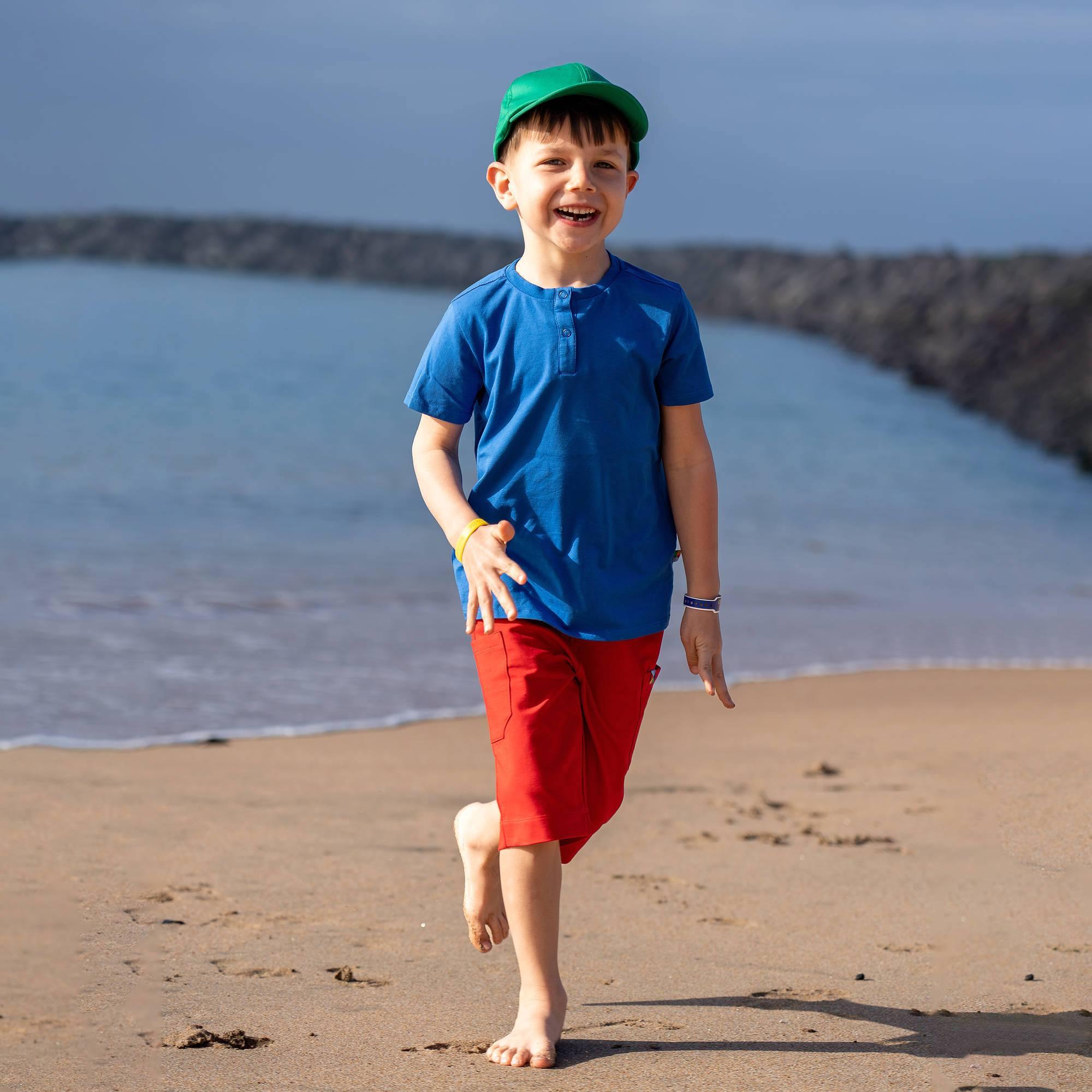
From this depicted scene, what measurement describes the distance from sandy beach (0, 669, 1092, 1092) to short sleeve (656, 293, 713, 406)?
42.9 inches

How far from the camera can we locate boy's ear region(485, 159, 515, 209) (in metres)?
2.46

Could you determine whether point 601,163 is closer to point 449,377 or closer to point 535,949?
point 449,377

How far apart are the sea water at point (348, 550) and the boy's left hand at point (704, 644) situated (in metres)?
2.38

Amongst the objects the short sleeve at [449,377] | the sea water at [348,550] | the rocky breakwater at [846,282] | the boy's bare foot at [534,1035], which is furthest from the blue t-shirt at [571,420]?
the rocky breakwater at [846,282]

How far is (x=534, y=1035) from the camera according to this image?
229 centimetres

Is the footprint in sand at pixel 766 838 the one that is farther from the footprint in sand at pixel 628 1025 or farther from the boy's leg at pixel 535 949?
the boy's leg at pixel 535 949

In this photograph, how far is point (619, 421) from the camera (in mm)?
2344

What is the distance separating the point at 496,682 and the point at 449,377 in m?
0.52

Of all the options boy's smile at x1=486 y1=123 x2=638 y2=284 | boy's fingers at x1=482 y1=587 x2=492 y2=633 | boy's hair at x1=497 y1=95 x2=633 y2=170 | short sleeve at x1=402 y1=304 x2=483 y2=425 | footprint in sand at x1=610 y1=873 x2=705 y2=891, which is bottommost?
footprint in sand at x1=610 y1=873 x2=705 y2=891

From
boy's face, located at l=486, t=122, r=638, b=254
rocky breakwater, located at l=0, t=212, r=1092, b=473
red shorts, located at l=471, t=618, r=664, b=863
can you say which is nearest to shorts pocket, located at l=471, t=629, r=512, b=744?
red shorts, located at l=471, t=618, r=664, b=863

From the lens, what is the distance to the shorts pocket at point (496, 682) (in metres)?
2.29

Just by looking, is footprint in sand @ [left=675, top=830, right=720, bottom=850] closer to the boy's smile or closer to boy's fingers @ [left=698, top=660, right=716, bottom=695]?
boy's fingers @ [left=698, top=660, right=716, bottom=695]

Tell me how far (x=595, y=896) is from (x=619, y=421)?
137cm

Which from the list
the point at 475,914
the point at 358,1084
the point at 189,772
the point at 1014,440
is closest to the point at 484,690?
the point at 475,914
